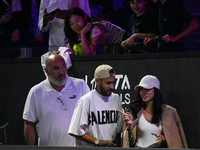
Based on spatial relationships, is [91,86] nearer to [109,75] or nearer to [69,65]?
[69,65]

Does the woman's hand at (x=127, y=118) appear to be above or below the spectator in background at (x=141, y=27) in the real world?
below

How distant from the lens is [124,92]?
14.4ft

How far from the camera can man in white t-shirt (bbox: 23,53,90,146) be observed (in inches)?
158

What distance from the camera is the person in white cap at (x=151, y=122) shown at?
3.66 meters

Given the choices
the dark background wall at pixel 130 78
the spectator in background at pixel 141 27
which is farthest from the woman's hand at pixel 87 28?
the spectator in background at pixel 141 27

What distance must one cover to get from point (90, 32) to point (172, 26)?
1.02 metres

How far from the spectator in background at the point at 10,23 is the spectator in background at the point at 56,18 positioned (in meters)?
0.47

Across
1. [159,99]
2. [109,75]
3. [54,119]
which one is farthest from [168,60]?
[54,119]

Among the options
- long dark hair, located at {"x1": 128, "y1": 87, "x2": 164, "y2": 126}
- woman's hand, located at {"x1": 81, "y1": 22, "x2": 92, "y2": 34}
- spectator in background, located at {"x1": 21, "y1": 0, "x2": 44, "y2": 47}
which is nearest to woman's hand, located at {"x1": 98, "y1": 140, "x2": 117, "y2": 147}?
long dark hair, located at {"x1": 128, "y1": 87, "x2": 164, "y2": 126}

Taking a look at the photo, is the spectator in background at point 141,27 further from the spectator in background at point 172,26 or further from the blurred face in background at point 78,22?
the blurred face in background at point 78,22

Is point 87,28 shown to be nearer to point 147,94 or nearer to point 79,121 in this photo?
point 147,94

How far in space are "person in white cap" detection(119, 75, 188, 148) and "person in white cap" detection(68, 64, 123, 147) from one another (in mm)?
142

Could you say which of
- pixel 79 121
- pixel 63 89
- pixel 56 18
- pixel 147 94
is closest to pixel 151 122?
pixel 147 94

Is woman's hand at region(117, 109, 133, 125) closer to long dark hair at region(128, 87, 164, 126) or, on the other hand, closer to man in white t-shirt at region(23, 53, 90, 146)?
long dark hair at region(128, 87, 164, 126)
